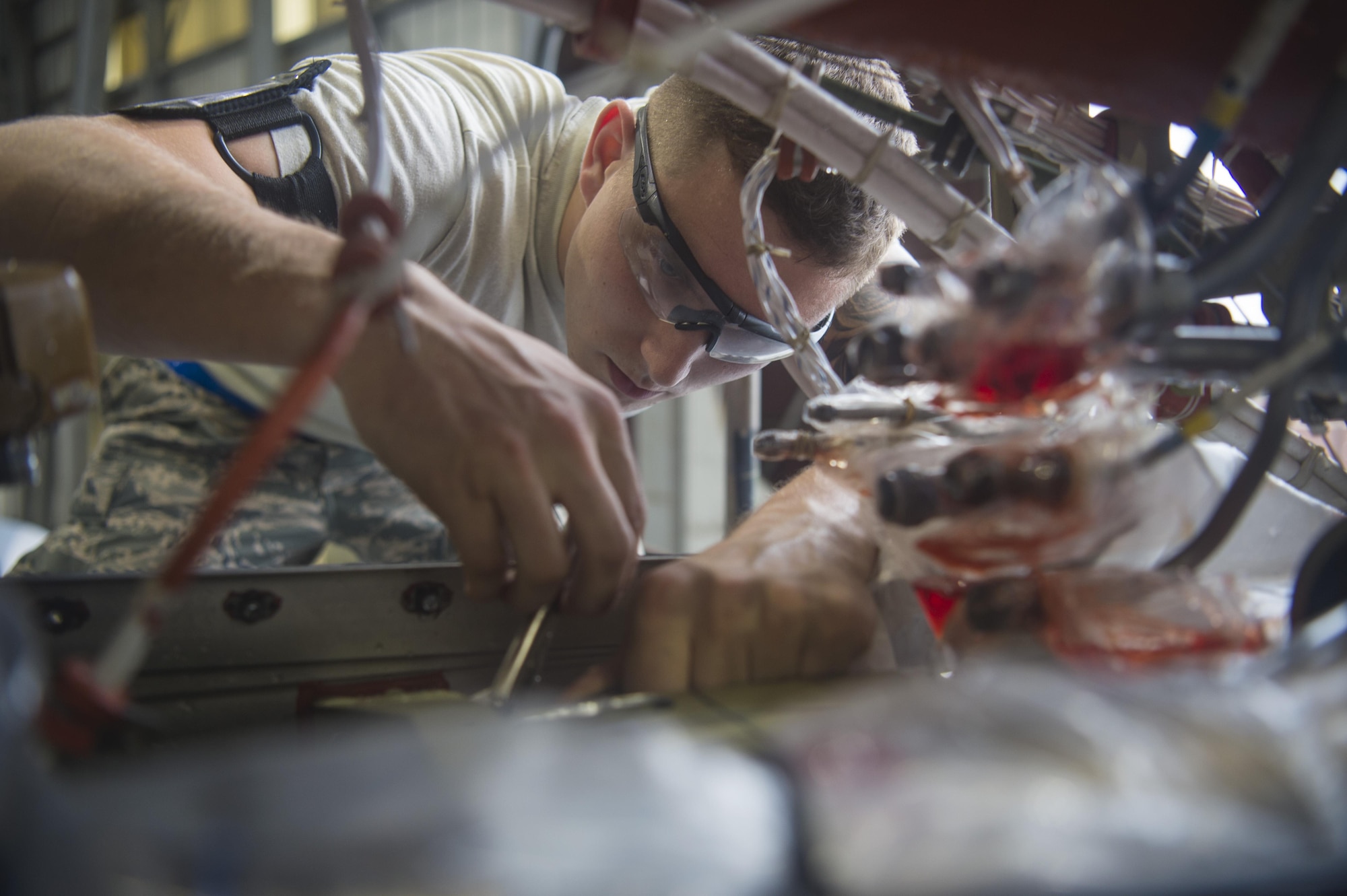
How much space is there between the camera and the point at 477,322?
629mm

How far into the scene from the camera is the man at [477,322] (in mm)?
→ 571

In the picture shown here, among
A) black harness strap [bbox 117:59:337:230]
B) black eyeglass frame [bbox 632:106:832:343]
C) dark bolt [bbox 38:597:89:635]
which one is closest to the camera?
dark bolt [bbox 38:597:89:635]

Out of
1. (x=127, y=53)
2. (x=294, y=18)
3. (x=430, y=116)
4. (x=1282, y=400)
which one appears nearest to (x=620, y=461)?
(x=1282, y=400)

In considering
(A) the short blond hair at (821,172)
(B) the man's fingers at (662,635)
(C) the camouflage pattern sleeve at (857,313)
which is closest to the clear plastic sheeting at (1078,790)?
(B) the man's fingers at (662,635)

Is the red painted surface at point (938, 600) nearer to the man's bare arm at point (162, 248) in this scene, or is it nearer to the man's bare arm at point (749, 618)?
the man's bare arm at point (749, 618)

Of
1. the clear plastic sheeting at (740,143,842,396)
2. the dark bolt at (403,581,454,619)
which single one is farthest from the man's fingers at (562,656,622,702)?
the clear plastic sheeting at (740,143,842,396)

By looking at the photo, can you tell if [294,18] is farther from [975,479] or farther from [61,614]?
[975,479]

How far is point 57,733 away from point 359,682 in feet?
1.09

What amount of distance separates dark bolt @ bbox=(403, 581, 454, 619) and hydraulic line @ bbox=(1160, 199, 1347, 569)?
0.45 metres

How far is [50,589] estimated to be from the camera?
1.66 ft

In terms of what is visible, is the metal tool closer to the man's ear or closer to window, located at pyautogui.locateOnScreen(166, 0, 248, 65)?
the man's ear

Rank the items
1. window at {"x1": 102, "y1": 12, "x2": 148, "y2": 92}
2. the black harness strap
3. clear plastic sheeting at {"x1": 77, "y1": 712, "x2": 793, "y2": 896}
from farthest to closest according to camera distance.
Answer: window at {"x1": 102, "y1": 12, "x2": 148, "y2": 92}
the black harness strap
clear plastic sheeting at {"x1": 77, "y1": 712, "x2": 793, "y2": 896}

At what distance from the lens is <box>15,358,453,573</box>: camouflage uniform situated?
4.71 ft

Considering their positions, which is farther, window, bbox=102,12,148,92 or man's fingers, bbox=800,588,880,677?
window, bbox=102,12,148,92
